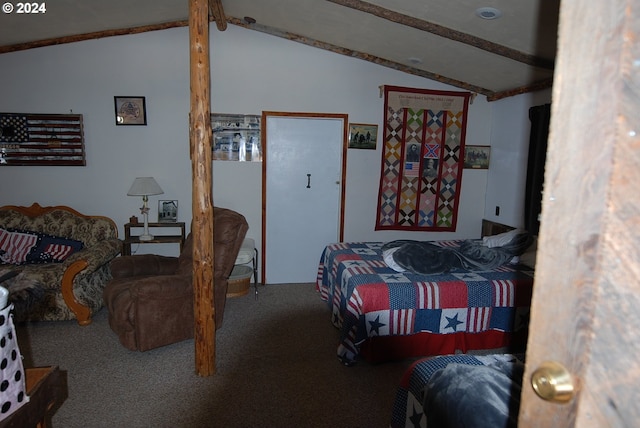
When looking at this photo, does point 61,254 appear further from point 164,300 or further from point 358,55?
point 358,55

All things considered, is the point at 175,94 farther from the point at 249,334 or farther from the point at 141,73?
the point at 249,334

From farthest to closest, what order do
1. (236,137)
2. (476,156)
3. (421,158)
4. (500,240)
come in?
(476,156) → (421,158) → (236,137) → (500,240)

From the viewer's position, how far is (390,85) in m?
4.34

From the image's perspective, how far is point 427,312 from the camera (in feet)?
8.77

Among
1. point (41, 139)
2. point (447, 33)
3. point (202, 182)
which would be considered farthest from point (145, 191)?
point (447, 33)

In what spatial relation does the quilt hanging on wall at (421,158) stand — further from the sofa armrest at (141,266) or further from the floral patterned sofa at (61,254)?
the floral patterned sofa at (61,254)

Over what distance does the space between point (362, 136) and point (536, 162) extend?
5.95 ft

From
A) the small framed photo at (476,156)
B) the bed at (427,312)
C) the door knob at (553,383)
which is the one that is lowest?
the bed at (427,312)

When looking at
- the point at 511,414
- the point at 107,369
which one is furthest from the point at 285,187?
the point at 511,414

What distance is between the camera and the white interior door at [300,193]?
4262 mm

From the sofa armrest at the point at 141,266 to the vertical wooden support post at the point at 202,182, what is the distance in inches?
44.5

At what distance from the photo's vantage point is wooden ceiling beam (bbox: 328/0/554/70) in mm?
2938

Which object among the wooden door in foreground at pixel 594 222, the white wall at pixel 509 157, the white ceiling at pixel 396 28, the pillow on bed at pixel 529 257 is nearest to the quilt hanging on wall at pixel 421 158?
the white ceiling at pixel 396 28

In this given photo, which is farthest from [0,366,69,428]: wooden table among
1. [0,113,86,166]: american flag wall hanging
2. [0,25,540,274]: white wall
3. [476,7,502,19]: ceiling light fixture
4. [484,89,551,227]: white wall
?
[484,89,551,227]: white wall
